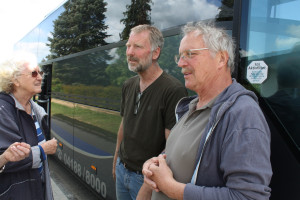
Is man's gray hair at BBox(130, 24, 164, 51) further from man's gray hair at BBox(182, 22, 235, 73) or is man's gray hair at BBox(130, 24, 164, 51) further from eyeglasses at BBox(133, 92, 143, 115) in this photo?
man's gray hair at BBox(182, 22, 235, 73)

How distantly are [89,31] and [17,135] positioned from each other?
9.03ft

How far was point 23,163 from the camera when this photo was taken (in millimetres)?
1934

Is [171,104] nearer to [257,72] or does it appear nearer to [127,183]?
[257,72]

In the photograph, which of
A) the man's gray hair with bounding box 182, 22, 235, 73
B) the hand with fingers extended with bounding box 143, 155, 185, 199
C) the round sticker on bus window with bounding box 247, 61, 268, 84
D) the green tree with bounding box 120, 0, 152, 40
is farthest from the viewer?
the green tree with bounding box 120, 0, 152, 40

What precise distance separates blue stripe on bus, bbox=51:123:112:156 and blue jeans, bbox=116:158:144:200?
132cm

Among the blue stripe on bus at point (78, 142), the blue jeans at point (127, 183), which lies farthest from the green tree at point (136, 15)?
the blue stripe on bus at point (78, 142)

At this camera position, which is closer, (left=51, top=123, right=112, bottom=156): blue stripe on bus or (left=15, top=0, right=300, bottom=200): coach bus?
(left=15, top=0, right=300, bottom=200): coach bus

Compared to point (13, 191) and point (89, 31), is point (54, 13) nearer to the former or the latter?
point (89, 31)

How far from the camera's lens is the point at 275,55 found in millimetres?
1717

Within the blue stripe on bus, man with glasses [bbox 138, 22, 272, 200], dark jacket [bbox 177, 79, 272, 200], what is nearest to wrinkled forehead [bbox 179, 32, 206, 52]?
man with glasses [bbox 138, 22, 272, 200]

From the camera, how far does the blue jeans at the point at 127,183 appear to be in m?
2.24

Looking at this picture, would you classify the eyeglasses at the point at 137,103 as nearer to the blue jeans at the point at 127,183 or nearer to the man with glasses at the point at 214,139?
the blue jeans at the point at 127,183

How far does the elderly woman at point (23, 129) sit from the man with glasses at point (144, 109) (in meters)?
0.62

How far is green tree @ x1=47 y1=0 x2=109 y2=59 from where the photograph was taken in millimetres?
4094
